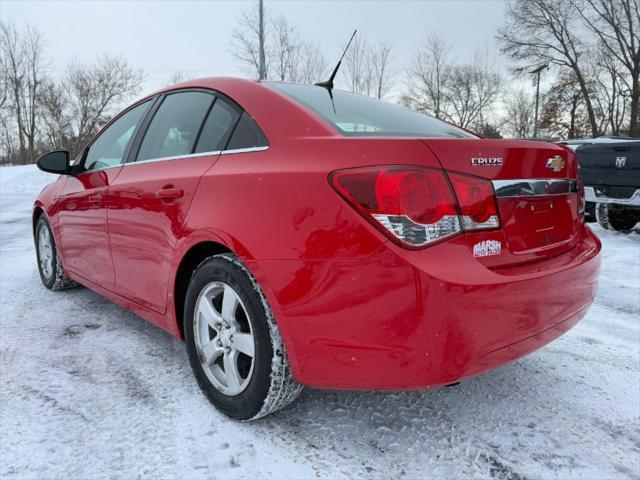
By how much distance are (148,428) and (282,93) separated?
A: 4.93 ft

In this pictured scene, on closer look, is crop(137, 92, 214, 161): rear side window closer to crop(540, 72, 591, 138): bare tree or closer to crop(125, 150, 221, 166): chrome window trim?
Answer: crop(125, 150, 221, 166): chrome window trim

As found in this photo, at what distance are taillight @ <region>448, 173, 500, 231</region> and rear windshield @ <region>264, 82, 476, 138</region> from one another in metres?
0.43

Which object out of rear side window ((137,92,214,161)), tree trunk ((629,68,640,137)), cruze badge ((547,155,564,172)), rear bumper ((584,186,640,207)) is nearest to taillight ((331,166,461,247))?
cruze badge ((547,155,564,172))

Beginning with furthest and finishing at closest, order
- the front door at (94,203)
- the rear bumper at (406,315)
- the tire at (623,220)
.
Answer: the tire at (623,220) → the front door at (94,203) → the rear bumper at (406,315)

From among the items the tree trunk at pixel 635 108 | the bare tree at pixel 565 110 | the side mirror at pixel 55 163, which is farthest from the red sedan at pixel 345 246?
the bare tree at pixel 565 110

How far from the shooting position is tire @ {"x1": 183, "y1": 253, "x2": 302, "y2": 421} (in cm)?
179

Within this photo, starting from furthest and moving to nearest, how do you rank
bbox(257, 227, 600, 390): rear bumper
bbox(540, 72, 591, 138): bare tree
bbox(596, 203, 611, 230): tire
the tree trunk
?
bbox(540, 72, 591, 138): bare tree, the tree trunk, bbox(596, 203, 611, 230): tire, bbox(257, 227, 600, 390): rear bumper

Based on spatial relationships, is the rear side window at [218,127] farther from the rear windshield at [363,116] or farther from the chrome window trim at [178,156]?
the rear windshield at [363,116]

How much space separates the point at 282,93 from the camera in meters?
2.13

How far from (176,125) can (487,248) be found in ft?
5.63

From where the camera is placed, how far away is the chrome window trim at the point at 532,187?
168cm

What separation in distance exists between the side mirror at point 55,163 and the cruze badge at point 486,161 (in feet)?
9.75

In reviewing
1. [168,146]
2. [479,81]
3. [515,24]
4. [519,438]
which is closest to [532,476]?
[519,438]

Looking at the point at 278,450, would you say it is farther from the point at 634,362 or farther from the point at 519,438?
the point at 634,362
